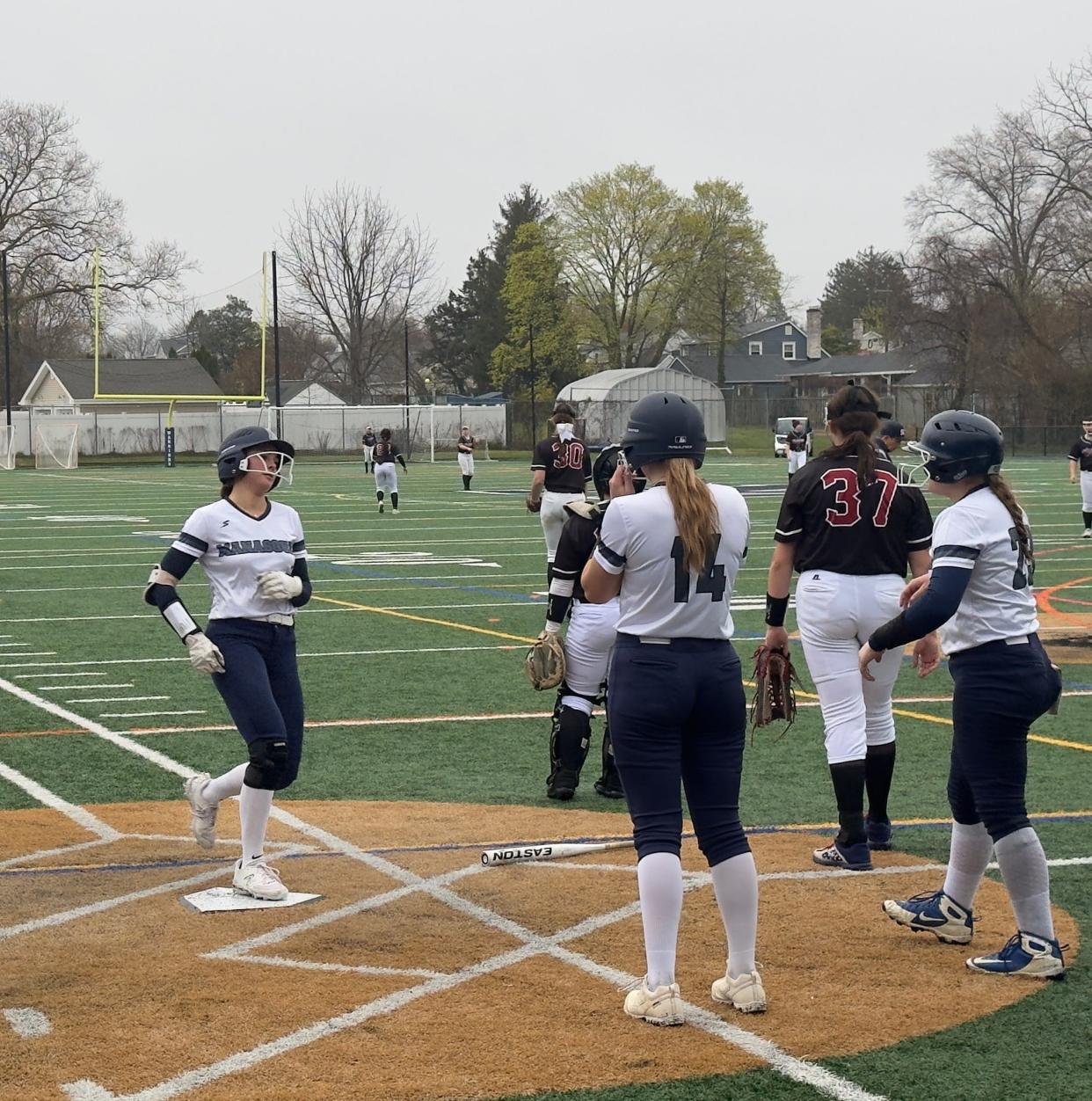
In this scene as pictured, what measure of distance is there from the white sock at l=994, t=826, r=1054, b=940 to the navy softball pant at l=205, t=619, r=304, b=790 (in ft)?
9.83

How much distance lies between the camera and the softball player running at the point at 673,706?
5.19m

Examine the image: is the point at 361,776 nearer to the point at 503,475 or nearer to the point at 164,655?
the point at 164,655

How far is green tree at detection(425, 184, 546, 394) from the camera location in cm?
10250

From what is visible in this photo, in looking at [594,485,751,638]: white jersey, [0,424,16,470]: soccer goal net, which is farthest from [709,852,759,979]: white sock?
[0,424,16,470]: soccer goal net

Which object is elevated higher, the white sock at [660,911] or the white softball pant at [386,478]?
the white softball pant at [386,478]

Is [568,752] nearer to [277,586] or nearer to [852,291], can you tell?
[277,586]

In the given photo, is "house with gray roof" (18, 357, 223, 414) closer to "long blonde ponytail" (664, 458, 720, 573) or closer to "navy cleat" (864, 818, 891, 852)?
"navy cleat" (864, 818, 891, 852)

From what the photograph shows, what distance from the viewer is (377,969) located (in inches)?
227

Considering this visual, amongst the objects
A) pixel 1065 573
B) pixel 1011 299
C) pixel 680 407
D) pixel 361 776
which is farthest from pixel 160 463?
pixel 680 407

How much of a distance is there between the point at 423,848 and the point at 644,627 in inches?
110

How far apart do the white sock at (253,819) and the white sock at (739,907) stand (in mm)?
2403

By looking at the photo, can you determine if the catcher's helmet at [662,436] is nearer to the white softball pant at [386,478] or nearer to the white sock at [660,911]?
the white sock at [660,911]

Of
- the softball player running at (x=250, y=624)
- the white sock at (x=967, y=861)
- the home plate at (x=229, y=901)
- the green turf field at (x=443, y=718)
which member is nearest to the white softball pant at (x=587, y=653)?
the green turf field at (x=443, y=718)

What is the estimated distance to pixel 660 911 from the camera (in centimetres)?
517
